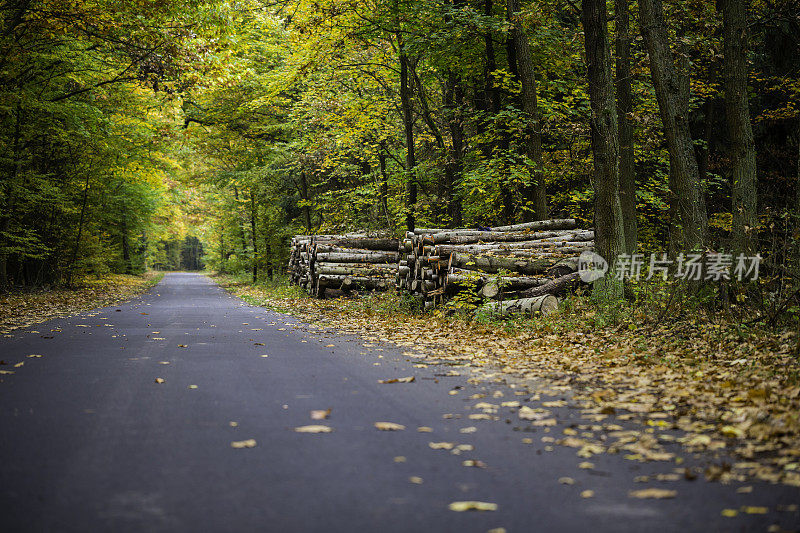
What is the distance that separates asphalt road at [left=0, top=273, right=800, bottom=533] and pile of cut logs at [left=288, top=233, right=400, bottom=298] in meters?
12.1

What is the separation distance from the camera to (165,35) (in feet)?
48.9

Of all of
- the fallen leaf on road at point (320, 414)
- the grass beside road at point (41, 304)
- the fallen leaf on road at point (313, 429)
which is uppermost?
the grass beside road at point (41, 304)

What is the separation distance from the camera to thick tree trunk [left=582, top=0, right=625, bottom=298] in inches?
438

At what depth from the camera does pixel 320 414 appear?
5.03m

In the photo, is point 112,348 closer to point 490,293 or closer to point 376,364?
point 376,364

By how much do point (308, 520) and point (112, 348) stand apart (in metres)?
6.75

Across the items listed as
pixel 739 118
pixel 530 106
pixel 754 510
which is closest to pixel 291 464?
pixel 754 510

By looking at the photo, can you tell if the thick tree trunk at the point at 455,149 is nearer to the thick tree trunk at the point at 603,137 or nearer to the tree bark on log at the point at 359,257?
the tree bark on log at the point at 359,257

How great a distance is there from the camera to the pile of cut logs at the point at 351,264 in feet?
62.8

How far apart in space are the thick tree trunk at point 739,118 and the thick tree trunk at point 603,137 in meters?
2.54

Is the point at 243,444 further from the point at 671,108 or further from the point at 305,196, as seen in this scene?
the point at 305,196

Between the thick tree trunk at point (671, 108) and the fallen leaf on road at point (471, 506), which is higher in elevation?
the thick tree trunk at point (671, 108)

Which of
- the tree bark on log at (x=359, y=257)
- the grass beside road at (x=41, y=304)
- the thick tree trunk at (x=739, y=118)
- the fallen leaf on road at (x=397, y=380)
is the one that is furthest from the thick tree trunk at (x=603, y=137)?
the grass beside road at (x=41, y=304)

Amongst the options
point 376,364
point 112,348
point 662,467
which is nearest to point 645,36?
point 376,364
